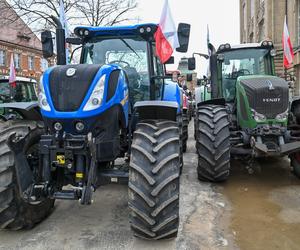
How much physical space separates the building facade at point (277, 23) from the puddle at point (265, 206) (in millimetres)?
6083

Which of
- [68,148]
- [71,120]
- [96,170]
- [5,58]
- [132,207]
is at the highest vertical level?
[5,58]

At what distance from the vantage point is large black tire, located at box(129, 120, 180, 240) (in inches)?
149

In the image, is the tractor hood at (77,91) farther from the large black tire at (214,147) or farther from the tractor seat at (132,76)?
the large black tire at (214,147)

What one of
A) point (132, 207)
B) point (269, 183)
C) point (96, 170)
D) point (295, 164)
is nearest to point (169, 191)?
point (132, 207)

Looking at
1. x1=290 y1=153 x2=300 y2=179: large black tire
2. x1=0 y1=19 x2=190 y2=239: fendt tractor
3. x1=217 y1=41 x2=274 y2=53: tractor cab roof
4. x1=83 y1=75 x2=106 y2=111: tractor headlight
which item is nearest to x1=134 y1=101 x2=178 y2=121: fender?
x1=0 y1=19 x2=190 y2=239: fendt tractor

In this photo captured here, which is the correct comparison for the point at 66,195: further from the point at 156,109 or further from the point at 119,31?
the point at 119,31

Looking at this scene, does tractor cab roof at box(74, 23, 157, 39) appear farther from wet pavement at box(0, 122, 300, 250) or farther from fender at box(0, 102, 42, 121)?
wet pavement at box(0, 122, 300, 250)

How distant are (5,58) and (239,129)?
113 feet

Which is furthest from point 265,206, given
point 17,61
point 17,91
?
point 17,61

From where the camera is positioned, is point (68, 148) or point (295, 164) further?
point (295, 164)

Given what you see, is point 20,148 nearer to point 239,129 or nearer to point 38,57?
point 239,129

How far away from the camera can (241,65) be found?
7883mm

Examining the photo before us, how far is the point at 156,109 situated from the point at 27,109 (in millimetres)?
1608

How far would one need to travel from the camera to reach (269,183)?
21.3ft
